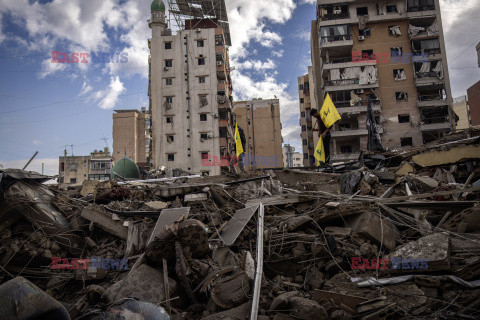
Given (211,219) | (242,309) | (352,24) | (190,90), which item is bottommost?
(242,309)

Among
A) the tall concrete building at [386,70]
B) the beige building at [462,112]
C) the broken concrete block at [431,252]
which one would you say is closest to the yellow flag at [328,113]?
the broken concrete block at [431,252]

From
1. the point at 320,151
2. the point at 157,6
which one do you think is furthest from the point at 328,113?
the point at 157,6

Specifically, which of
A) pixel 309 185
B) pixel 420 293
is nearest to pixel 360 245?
pixel 420 293

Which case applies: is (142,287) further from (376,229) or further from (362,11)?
(362,11)

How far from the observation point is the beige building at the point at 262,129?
5294cm

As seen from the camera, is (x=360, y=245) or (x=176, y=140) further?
(x=176, y=140)

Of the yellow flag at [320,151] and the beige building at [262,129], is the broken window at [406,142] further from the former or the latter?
the beige building at [262,129]

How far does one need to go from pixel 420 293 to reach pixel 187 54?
38853 millimetres

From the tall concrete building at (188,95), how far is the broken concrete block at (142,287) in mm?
32451

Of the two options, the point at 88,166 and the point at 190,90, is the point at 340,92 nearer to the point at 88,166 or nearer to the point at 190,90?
the point at 190,90

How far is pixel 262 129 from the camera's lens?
54.2 m

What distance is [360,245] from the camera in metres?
5.13

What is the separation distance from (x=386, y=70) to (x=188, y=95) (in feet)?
74.2

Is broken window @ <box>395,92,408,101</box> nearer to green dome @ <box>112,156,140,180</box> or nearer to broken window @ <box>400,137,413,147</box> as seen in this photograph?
broken window @ <box>400,137,413,147</box>
